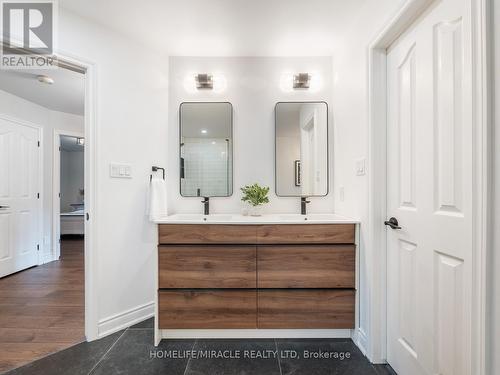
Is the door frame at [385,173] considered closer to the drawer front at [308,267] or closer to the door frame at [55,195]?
the drawer front at [308,267]

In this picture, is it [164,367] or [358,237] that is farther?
[358,237]

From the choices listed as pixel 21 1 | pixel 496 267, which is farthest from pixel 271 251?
pixel 21 1

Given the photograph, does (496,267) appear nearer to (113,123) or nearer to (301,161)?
(301,161)

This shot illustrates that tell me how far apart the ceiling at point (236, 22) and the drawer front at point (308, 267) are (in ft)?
5.09

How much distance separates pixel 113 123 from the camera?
1.86 metres

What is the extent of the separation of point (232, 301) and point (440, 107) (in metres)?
1.71

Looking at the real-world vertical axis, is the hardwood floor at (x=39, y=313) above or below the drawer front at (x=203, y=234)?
below

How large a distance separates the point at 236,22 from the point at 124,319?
256 centimetres

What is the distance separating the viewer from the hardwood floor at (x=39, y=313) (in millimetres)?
1655

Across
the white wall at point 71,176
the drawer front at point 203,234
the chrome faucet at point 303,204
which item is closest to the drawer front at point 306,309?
the drawer front at point 203,234

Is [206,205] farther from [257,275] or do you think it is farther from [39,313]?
[39,313]

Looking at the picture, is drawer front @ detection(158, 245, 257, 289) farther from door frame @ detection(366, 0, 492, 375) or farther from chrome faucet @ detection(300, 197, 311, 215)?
door frame @ detection(366, 0, 492, 375)

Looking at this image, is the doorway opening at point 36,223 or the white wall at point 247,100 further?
the white wall at point 247,100

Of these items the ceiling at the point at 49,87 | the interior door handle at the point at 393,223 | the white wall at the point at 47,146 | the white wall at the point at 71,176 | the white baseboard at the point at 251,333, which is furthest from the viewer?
the white wall at the point at 71,176
